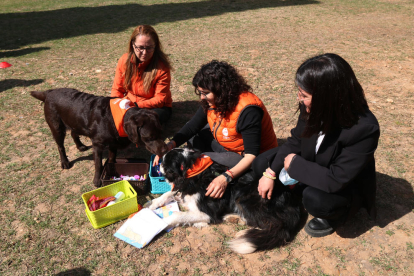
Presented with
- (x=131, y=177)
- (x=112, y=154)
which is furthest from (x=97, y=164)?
(x=131, y=177)

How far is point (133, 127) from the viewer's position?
3383 mm

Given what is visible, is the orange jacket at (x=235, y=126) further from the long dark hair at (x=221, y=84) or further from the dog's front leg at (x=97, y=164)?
the dog's front leg at (x=97, y=164)

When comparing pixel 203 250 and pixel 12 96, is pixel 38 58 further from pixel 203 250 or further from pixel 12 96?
pixel 203 250

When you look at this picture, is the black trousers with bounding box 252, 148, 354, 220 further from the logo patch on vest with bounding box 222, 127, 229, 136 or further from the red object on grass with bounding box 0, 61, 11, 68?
the red object on grass with bounding box 0, 61, 11, 68

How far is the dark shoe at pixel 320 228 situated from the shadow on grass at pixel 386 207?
148mm

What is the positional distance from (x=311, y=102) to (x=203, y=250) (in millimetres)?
1687

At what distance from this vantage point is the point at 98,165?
12.1ft

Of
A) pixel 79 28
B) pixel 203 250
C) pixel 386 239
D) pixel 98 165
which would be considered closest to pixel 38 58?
pixel 79 28

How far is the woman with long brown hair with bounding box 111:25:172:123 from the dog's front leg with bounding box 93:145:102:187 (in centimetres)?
109

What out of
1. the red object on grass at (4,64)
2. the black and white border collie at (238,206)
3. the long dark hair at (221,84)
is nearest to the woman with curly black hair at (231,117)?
the long dark hair at (221,84)

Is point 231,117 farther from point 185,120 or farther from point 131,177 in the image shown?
point 185,120

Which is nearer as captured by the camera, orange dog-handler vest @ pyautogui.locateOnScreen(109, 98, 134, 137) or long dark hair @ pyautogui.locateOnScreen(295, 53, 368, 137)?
long dark hair @ pyautogui.locateOnScreen(295, 53, 368, 137)

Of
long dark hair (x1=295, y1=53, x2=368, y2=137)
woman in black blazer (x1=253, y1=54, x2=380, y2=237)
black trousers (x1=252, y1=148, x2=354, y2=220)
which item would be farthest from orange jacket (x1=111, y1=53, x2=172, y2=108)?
long dark hair (x1=295, y1=53, x2=368, y2=137)

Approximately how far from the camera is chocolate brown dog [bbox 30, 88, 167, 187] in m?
3.44
